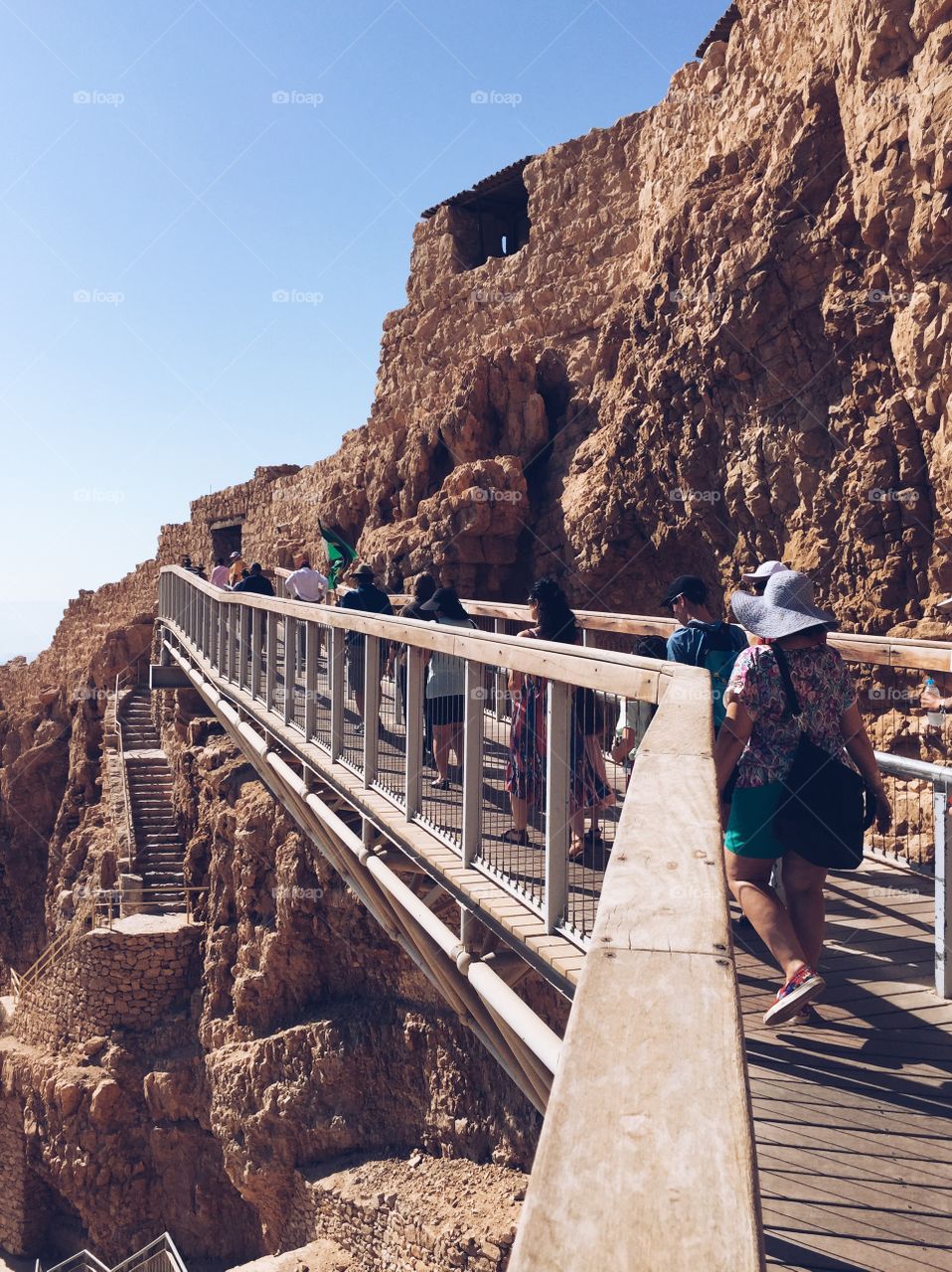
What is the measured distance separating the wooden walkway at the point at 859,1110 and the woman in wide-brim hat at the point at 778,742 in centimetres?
22

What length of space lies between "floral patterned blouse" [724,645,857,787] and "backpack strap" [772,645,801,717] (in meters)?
0.01

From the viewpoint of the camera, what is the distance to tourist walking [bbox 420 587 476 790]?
6504mm

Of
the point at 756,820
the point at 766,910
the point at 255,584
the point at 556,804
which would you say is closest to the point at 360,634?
the point at 556,804

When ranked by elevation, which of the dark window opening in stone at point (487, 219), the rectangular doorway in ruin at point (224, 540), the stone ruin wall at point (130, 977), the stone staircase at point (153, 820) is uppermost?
the dark window opening in stone at point (487, 219)

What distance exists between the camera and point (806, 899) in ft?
11.9

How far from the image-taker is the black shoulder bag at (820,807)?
343cm

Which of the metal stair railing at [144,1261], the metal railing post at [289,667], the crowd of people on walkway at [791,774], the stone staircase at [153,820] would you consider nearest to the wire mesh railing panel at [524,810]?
the crowd of people on walkway at [791,774]

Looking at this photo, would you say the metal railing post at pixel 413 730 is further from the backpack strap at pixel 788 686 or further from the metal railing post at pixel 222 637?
the metal railing post at pixel 222 637

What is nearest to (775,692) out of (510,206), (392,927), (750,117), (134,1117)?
(392,927)

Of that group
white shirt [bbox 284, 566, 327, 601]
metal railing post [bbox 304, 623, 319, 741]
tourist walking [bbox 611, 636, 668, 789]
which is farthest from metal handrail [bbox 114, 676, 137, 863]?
tourist walking [bbox 611, 636, 668, 789]

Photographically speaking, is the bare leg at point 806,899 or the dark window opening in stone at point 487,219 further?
the dark window opening in stone at point 487,219

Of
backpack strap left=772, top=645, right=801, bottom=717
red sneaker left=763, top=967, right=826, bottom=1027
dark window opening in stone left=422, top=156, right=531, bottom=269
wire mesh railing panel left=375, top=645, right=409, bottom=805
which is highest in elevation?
dark window opening in stone left=422, top=156, right=531, bottom=269

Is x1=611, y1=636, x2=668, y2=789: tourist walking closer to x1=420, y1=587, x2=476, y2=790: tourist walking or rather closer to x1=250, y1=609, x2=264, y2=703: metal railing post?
x1=420, y1=587, x2=476, y2=790: tourist walking

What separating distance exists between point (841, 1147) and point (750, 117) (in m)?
14.0
